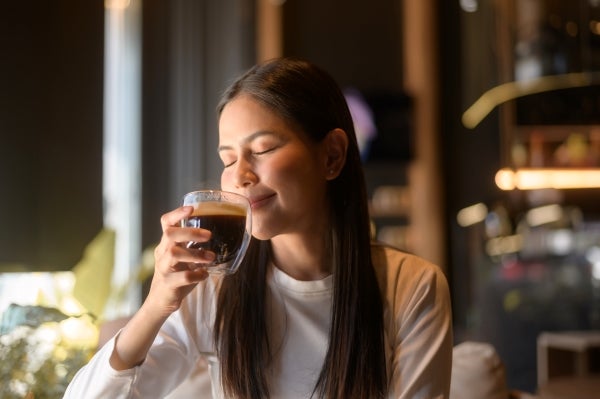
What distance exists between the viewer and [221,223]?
147 cm

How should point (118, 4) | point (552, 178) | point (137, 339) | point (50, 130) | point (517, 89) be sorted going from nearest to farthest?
point (137, 339)
point (50, 130)
point (118, 4)
point (517, 89)
point (552, 178)

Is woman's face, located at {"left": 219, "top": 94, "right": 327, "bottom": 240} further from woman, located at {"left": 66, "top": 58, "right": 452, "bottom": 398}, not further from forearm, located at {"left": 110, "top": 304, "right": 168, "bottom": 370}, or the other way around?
forearm, located at {"left": 110, "top": 304, "right": 168, "bottom": 370}

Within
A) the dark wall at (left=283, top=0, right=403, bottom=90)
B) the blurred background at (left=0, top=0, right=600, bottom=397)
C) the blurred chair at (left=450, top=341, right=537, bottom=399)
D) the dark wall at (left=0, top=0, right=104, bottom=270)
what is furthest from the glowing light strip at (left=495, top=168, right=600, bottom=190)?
the blurred chair at (left=450, top=341, right=537, bottom=399)

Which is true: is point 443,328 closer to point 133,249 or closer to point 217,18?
point 133,249

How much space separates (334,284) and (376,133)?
185 inches

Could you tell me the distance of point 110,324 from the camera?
208 centimetres

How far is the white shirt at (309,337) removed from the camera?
5.53 ft

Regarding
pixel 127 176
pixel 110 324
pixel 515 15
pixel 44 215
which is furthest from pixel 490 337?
pixel 110 324

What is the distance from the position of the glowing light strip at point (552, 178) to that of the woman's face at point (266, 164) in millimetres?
4667

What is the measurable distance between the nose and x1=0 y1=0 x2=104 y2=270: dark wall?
1.92 m

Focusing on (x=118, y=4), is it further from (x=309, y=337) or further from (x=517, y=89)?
(x=309, y=337)

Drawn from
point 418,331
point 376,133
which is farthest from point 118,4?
point 418,331

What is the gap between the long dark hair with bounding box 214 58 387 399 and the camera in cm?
171

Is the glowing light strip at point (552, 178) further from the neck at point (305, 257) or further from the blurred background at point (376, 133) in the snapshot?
the neck at point (305, 257)
